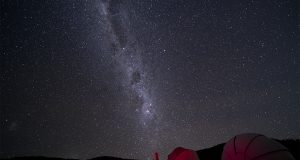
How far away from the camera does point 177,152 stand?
38.4 ft

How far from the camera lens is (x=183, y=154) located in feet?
37.4

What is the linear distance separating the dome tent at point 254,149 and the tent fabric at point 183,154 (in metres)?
1.84

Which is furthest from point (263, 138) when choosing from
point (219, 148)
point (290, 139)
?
point (290, 139)

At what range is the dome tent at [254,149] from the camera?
28.2ft

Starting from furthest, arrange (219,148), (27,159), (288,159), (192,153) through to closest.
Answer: (219,148) < (27,159) < (192,153) < (288,159)

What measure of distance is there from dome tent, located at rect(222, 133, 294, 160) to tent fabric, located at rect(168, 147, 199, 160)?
1839 mm

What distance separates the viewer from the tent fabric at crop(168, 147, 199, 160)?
36.9 ft

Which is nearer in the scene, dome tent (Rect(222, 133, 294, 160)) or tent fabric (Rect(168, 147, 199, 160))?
dome tent (Rect(222, 133, 294, 160))

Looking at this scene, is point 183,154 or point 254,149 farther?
point 183,154

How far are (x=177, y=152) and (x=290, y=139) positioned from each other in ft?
74.1

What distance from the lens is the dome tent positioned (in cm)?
860

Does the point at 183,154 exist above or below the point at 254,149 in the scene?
above

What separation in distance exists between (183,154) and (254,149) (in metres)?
3.42

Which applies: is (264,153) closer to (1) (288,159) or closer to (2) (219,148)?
(1) (288,159)
